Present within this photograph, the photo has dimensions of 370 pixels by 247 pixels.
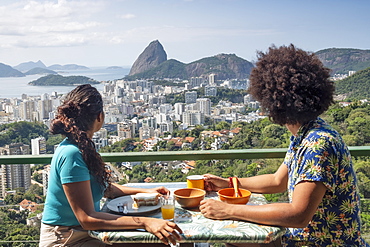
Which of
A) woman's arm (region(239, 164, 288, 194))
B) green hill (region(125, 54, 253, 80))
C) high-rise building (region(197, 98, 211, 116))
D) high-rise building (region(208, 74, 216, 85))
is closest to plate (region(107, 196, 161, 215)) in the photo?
woman's arm (region(239, 164, 288, 194))

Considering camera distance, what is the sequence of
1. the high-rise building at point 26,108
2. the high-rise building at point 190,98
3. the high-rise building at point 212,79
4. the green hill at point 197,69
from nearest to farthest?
1. the high-rise building at point 26,108
2. the high-rise building at point 190,98
3. the high-rise building at point 212,79
4. the green hill at point 197,69

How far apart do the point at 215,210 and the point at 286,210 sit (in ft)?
0.99

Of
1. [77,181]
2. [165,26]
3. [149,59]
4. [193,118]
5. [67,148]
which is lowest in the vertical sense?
[193,118]

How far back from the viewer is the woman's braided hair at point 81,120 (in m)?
1.73

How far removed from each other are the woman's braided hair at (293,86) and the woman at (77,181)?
0.73m

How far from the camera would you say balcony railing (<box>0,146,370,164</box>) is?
259 centimetres

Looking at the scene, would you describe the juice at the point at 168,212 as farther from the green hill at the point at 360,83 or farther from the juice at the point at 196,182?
the green hill at the point at 360,83

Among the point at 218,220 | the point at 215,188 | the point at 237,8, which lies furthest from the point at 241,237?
the point at 237,8

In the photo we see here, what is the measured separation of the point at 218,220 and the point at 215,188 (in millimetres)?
476

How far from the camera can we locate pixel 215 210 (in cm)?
155

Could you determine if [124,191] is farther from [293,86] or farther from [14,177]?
Result: [14,177]

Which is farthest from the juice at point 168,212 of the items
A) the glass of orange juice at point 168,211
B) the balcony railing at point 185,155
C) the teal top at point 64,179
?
the balcony railing at point 185,155

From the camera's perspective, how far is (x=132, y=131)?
752 cm

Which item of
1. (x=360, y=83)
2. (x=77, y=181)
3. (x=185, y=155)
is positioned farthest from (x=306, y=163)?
(x=360, y=83)
